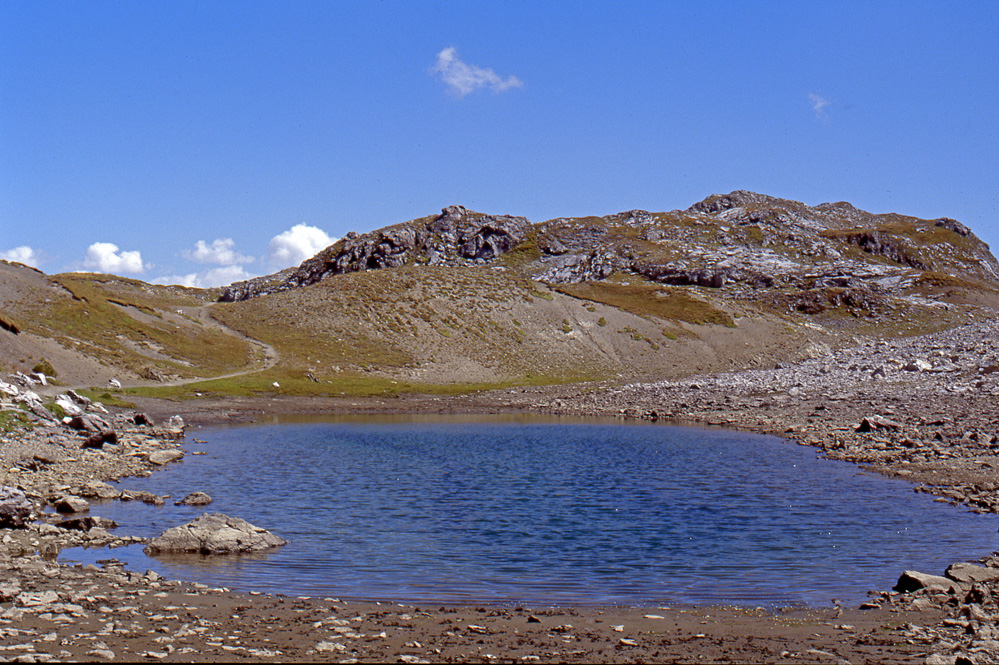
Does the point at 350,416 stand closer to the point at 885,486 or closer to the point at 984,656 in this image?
the point at 885,486

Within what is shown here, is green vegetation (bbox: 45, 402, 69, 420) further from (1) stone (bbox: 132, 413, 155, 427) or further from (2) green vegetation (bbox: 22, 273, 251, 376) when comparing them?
(2) green vegetation (bbox: 22, 273, 251, 376)

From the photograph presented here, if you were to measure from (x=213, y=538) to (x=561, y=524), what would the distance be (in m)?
10.0

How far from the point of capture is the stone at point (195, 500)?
26000mm

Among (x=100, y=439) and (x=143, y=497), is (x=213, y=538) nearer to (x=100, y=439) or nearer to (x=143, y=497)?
(x=143, y=497)

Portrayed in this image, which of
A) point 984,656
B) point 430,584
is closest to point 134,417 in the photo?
point 430,584

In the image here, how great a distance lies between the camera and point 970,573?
16.5 m

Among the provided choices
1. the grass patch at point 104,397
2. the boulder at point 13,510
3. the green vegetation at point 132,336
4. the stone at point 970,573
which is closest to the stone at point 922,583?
the stone at point 970,573

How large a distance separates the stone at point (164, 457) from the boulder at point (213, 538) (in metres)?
16.1

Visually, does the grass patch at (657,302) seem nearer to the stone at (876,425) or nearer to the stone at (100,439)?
the stone at (876,425)

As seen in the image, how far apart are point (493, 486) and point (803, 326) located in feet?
344

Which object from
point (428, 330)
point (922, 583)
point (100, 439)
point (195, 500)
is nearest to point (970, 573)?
point (922, 583)

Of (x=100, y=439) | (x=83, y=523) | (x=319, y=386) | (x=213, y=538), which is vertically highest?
(x=319, y=386)

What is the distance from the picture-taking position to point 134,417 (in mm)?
47531

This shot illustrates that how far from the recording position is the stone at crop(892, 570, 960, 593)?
15688mm
